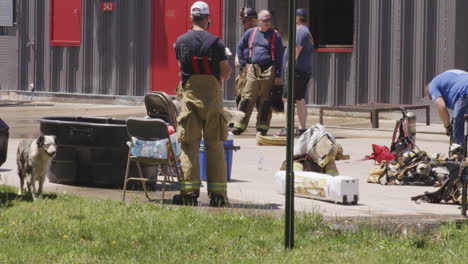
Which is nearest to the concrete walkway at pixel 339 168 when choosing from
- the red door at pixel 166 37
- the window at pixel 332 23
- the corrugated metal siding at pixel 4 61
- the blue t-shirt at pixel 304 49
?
the blue t-shirt at pixel 304 49

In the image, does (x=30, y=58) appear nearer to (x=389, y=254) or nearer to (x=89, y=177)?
(x=89, y=177)

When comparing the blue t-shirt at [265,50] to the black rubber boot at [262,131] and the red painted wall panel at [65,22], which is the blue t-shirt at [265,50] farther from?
the red painted wall panel at [65,22]

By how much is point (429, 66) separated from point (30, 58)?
1190cm

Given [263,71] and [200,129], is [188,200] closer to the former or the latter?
[200,129]

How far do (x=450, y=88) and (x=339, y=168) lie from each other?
1897mm

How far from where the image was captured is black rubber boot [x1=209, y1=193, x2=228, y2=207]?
10.6m

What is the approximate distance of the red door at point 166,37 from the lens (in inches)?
1012

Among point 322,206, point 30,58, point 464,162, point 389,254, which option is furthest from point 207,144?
point 30,58

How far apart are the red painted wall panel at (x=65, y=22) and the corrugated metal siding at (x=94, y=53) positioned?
18cm

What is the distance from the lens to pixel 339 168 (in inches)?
555

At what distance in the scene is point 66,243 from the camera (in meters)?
8.34

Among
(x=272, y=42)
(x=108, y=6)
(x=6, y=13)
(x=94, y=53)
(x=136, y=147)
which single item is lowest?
(x=136, y=147)

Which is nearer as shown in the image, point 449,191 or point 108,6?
point 449,191

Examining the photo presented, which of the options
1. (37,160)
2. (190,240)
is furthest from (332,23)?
(190,240)
